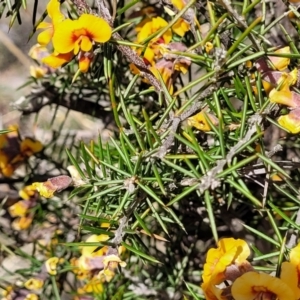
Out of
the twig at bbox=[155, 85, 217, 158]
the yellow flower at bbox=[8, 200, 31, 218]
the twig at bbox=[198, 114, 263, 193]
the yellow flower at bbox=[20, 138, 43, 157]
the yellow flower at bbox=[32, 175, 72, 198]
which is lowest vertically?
the yellow flower at bbox=[8, 200, 31, 218]

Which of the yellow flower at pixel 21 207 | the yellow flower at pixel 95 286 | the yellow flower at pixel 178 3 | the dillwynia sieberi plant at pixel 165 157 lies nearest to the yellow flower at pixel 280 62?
the dillwynia sieberi plant at pixel 165 157

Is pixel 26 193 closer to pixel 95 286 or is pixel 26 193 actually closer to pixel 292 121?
pixel 95 286

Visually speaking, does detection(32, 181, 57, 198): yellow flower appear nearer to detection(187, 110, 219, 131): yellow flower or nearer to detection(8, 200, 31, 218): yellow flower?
detection(187, 110, 219, 131): yellow flower

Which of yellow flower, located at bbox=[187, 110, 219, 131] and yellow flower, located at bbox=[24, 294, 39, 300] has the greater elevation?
yellow flower, located at bbox=[187, 110, 219, 131]

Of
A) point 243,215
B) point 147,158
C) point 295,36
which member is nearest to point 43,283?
point 243,215

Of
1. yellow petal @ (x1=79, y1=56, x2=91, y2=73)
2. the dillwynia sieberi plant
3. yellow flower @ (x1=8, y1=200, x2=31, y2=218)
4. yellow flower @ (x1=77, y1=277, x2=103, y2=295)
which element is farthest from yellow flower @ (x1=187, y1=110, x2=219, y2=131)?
yellow flower @ (x1=8, y1=200, x2=31, y2=218)
